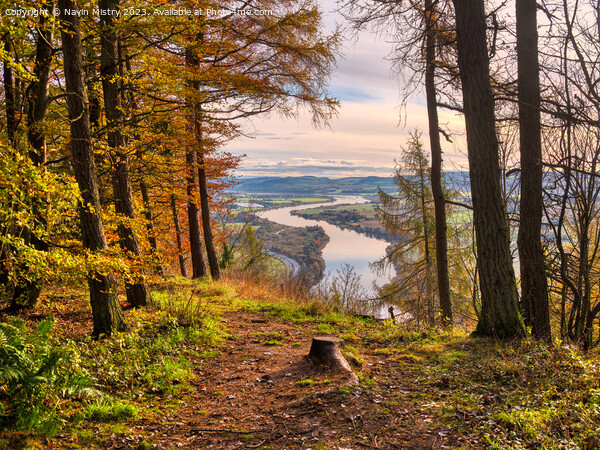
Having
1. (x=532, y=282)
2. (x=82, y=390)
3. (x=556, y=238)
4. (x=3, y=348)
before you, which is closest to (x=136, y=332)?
(x=82, y=390)

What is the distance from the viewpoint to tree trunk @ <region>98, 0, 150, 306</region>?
667cm

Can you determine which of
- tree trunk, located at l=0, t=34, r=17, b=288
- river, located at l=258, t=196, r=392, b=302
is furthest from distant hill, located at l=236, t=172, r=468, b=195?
tree trunk, located at l=0, t=34, r=17, b=288

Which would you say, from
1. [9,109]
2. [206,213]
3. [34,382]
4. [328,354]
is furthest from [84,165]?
[206,213]

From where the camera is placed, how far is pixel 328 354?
4988 mm

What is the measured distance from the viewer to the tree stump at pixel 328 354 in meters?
4.79

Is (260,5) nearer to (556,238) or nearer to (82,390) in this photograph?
(556,238)

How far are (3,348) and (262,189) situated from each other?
95516 mm

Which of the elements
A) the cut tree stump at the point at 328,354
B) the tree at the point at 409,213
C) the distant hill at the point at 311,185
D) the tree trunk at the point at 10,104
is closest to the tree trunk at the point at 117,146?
the tree trunk at the point at 10,104

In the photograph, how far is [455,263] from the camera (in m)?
15.7

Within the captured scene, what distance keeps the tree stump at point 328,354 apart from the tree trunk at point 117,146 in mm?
3438

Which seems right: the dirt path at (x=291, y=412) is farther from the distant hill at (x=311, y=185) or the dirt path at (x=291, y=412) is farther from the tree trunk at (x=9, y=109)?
the distant hill at (x=311, y=185)

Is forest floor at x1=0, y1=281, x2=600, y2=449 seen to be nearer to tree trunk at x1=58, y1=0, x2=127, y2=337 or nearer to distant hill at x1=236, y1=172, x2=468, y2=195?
tree trunk at x1=58, y1=0, x2=127, y2=337

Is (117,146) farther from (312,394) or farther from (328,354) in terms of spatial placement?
(312,394)

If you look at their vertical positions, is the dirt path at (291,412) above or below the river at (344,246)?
above
